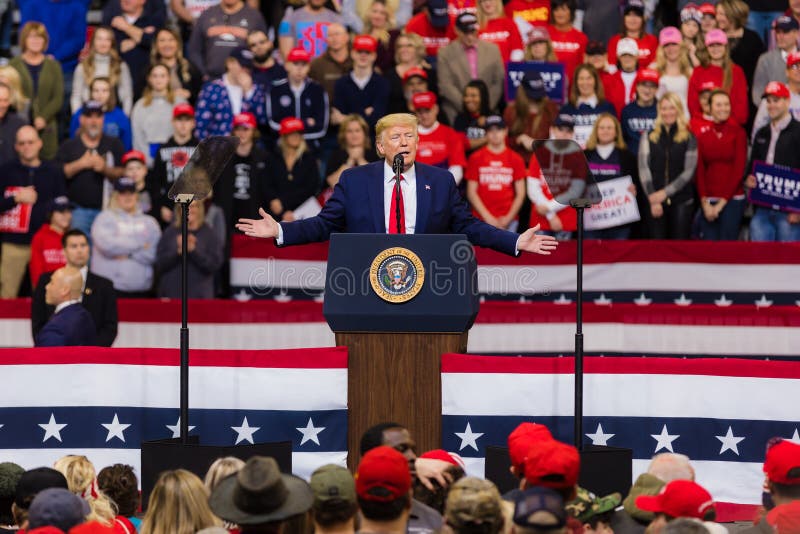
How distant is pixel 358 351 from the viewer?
380 inches

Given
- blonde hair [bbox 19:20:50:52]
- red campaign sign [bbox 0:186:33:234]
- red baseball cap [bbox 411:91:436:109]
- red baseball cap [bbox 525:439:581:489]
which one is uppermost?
blonde hair [bbox 19:20:50:52]

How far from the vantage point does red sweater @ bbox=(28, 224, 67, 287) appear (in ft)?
50.7

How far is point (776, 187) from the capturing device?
1591 centimetres

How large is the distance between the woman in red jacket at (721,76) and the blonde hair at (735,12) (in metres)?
0.64

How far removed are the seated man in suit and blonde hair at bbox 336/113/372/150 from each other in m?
3.76

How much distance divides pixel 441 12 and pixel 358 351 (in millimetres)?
8637

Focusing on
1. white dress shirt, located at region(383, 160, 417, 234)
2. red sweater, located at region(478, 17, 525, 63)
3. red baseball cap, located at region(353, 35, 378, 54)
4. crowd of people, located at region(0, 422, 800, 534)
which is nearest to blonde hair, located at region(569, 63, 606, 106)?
red sweater, located at region(478, 17, 525, 63)

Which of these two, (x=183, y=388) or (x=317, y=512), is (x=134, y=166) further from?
(x=317, y=512)

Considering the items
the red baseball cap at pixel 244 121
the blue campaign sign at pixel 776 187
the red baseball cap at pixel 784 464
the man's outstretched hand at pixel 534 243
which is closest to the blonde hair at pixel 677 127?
the blue campaign sign at pixel 776 187

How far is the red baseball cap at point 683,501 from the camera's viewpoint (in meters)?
6.77

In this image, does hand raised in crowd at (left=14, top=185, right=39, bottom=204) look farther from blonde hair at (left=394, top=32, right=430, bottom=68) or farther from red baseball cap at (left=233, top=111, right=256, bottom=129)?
blonde hair at (left=394, top=32, right=430, bottom=68)

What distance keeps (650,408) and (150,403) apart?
3.08 metres

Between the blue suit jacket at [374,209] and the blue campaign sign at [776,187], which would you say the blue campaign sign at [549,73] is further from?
the blue suit jacket at [374,209]

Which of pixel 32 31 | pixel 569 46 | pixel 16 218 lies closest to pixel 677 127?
pixel 569 46
